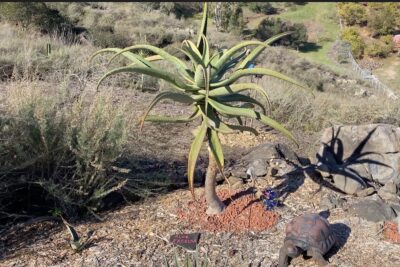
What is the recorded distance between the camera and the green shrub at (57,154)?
358 cm

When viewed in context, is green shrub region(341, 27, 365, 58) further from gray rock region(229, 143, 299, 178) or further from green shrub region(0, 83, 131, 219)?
green shrub region(0, 83, 131, 219)

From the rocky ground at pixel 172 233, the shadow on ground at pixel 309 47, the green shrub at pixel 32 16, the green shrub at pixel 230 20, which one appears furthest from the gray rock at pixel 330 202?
the shadow on ground at pixel 309 47

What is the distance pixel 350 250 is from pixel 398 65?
57.3ft

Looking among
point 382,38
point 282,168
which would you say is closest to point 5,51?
point 282,168

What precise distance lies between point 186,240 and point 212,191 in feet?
1.46

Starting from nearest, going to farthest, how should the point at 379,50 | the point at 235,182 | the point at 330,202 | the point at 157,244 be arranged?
the point at 157,244 → the point at 330,202 → the point at 235,182 → the point at 379,50

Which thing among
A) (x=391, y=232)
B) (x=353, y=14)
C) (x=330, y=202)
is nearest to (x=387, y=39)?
(x=353, y=14)

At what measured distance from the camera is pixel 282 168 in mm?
4516

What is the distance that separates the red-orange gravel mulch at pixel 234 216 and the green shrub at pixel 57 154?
2.07 feet

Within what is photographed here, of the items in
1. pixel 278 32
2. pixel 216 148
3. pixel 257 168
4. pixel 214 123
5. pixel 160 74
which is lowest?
pixel 278 32

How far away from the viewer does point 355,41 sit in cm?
2320

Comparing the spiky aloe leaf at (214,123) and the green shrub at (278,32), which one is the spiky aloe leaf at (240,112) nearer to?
the spiky aloe leaf at (214,123)

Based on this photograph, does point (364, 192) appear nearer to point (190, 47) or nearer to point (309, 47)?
point (190, 47)

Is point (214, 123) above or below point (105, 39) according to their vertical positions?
above
